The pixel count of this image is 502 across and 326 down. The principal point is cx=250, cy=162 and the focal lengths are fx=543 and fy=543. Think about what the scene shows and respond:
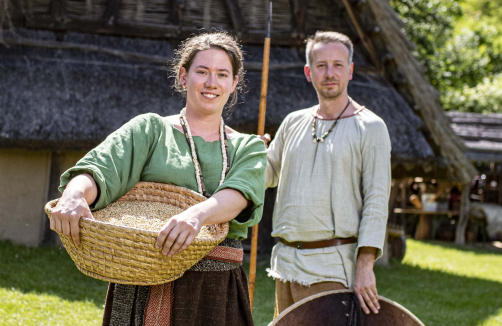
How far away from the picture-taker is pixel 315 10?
694cm

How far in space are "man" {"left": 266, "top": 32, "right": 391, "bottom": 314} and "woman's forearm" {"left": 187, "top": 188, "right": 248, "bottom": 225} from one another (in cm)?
75

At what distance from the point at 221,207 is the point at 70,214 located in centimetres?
42

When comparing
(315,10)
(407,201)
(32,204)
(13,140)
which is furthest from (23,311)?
(407,201)

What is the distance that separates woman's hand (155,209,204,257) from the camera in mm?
1405

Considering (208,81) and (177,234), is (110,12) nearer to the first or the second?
(208,81)

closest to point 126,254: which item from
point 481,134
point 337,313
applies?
point 337,313

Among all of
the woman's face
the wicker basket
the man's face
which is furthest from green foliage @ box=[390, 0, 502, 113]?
the wicker basket

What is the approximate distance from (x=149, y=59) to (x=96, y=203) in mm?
4999

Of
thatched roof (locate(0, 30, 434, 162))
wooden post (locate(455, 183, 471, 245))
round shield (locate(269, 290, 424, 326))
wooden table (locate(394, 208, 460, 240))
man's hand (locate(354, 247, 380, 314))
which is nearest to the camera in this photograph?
round shield (locate(269, 290, 424, 326))

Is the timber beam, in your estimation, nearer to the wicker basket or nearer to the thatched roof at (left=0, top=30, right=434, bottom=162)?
the thatched roof at (left=0, top=30, right=434, bottom=162)

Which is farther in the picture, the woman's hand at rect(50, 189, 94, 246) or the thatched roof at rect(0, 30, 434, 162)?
the thatched roof at rect(0, 30, 434, 162)

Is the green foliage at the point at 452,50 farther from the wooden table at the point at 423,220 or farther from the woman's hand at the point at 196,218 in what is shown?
the woman's hand at the point at 196,218

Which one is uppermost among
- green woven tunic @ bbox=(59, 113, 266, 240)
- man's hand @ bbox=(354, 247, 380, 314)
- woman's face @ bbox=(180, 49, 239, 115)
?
woman's face @ bbox=(180, 49, 239, 115)

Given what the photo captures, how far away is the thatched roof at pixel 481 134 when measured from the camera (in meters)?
10.9
